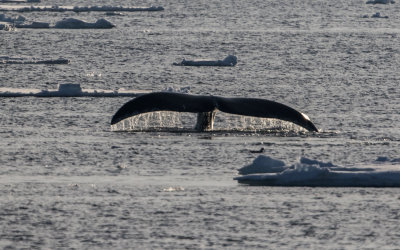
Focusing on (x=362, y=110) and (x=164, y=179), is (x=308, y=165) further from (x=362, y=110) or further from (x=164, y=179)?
(x=362, y=110)

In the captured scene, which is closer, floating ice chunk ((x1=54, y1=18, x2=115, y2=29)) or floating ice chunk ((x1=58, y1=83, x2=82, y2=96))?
floating ice chunk ((x1=58, y1=83, x2=82, y2=96))

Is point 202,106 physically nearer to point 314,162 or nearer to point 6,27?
point 314,162

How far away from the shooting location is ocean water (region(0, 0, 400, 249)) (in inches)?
651

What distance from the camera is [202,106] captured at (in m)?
26.0

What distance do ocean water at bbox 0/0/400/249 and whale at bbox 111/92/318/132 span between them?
554 mm

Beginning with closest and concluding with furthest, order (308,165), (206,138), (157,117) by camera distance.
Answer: (308,165)
(206,138)
(157,117)

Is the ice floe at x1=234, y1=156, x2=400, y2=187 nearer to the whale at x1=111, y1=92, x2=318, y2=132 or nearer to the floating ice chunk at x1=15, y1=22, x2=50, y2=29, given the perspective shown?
the whale at x1=111, y1=92, x2=318, y2=132

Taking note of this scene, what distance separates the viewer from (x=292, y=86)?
4172 cm

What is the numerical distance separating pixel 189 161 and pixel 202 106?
359 centimetres

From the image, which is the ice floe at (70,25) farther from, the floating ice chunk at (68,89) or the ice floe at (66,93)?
the floating ice chunk at (68,89)

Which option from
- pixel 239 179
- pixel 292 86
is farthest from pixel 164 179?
pixel 292 86

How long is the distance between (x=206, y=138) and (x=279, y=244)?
10.5 metres

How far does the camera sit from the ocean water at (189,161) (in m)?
16.5

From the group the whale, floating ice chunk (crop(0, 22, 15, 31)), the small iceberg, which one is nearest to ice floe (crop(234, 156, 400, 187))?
the whale
